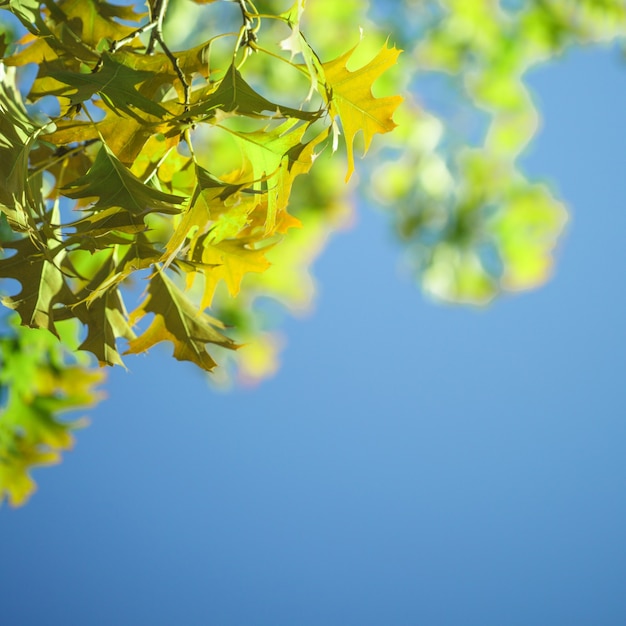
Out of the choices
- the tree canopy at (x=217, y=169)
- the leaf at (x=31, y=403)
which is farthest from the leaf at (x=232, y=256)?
the leaf at (x=31, y=403)

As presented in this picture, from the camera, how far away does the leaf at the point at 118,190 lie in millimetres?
401

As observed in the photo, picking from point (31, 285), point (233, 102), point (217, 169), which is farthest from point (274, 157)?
point (217, 169)

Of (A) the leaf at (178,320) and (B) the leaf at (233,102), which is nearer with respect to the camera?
(B) the leaf at (233,102)

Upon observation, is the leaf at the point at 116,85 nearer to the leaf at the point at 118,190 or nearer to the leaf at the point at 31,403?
the leaf at the point at 118,190

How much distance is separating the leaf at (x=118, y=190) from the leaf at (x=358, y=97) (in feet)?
0.39

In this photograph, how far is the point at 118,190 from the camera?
0.40 m

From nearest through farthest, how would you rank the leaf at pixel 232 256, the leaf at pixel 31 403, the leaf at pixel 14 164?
the leaf at pixel 14 164 < the leaf at pixel 232 256 < the leaf at pixel 31 403

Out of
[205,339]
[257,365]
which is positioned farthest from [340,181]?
[205,339]

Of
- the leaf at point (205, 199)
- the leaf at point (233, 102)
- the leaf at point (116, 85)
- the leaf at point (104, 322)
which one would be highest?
the leaf at point (233, 102)

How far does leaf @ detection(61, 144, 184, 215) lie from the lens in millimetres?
401

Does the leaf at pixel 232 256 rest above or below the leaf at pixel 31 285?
above

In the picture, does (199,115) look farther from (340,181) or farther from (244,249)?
(340,181)

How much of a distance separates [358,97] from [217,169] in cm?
166

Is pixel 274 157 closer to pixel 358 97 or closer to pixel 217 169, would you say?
pixel 358 97
